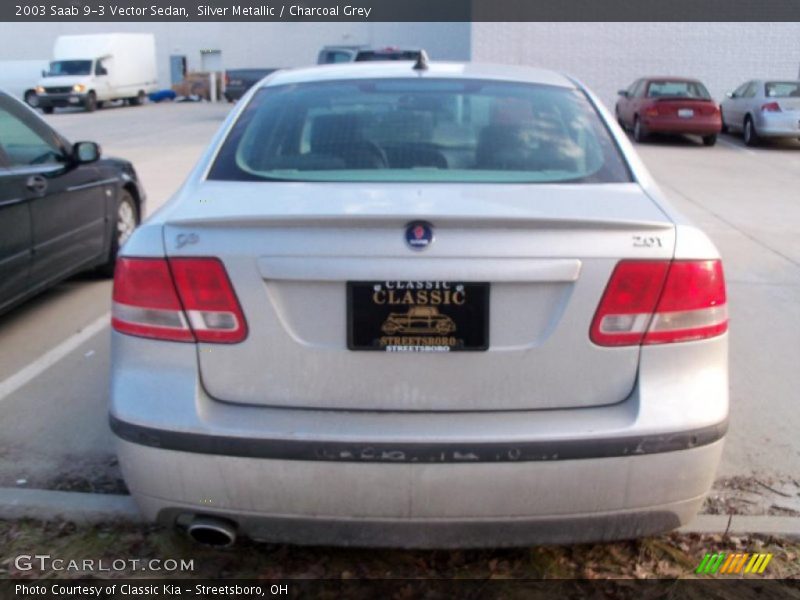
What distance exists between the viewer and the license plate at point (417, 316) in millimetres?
2514

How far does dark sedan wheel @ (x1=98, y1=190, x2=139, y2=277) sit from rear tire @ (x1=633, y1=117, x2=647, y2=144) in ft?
48.8

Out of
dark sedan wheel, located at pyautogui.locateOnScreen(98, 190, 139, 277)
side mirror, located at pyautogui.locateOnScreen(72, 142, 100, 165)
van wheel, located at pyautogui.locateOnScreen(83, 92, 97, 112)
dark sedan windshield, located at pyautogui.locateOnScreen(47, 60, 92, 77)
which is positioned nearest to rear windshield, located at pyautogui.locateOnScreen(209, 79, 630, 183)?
side mirror, located at pyautogui.locateOnScreen(72, 142, 100, 165)

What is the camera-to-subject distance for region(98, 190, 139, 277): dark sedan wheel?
6797mm

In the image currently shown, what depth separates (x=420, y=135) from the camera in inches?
134

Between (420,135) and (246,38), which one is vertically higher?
(246,38)

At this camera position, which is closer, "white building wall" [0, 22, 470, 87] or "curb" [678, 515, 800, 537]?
"curb" [678, 515, 800, 537]

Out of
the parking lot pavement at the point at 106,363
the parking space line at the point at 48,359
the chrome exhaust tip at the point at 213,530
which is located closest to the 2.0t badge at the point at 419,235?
the chrome exhaust tip at the point at 213,530

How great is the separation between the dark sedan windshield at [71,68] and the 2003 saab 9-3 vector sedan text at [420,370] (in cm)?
3436

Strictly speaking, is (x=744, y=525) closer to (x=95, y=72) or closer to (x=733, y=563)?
(x=733, y=563)

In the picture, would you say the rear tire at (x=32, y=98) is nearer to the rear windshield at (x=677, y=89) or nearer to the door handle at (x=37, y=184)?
the rear windshield at (x=677, y=89)

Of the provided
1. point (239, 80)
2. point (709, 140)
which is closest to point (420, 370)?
point (709, 140)

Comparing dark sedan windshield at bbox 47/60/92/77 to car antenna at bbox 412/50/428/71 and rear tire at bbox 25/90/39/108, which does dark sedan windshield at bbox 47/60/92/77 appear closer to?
rear tire at bbox 25/90/39/108

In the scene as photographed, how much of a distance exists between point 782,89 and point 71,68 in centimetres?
2633

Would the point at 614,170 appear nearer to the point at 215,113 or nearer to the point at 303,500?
the point at 303,500
